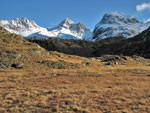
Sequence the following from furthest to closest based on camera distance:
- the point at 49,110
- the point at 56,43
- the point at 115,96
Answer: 1. the point at 56,43
2. the point at 115,96
3. the point at 49,110

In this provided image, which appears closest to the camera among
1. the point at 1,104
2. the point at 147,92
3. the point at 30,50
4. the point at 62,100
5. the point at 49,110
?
the point at 49,110

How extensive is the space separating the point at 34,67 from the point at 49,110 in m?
20.8

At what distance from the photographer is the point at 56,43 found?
512 ft

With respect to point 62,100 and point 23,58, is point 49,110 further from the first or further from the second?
point 23,58

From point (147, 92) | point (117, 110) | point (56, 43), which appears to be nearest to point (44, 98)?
point (117, 110)

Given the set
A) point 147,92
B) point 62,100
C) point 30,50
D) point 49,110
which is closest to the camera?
point 49,110

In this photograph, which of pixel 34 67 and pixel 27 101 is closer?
pixel 27 101

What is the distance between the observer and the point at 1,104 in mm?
11789

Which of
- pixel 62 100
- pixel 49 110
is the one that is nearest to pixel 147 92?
pixel 62 100

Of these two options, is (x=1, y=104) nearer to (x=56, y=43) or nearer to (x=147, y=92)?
(x=147, y=92)

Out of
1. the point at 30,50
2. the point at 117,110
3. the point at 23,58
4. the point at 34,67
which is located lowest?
the point at 117,110

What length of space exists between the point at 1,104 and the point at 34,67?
18830 millimetres

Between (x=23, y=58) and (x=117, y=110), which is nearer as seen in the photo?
(x=117, y=110)

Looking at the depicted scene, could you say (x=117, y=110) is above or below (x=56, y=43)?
below
